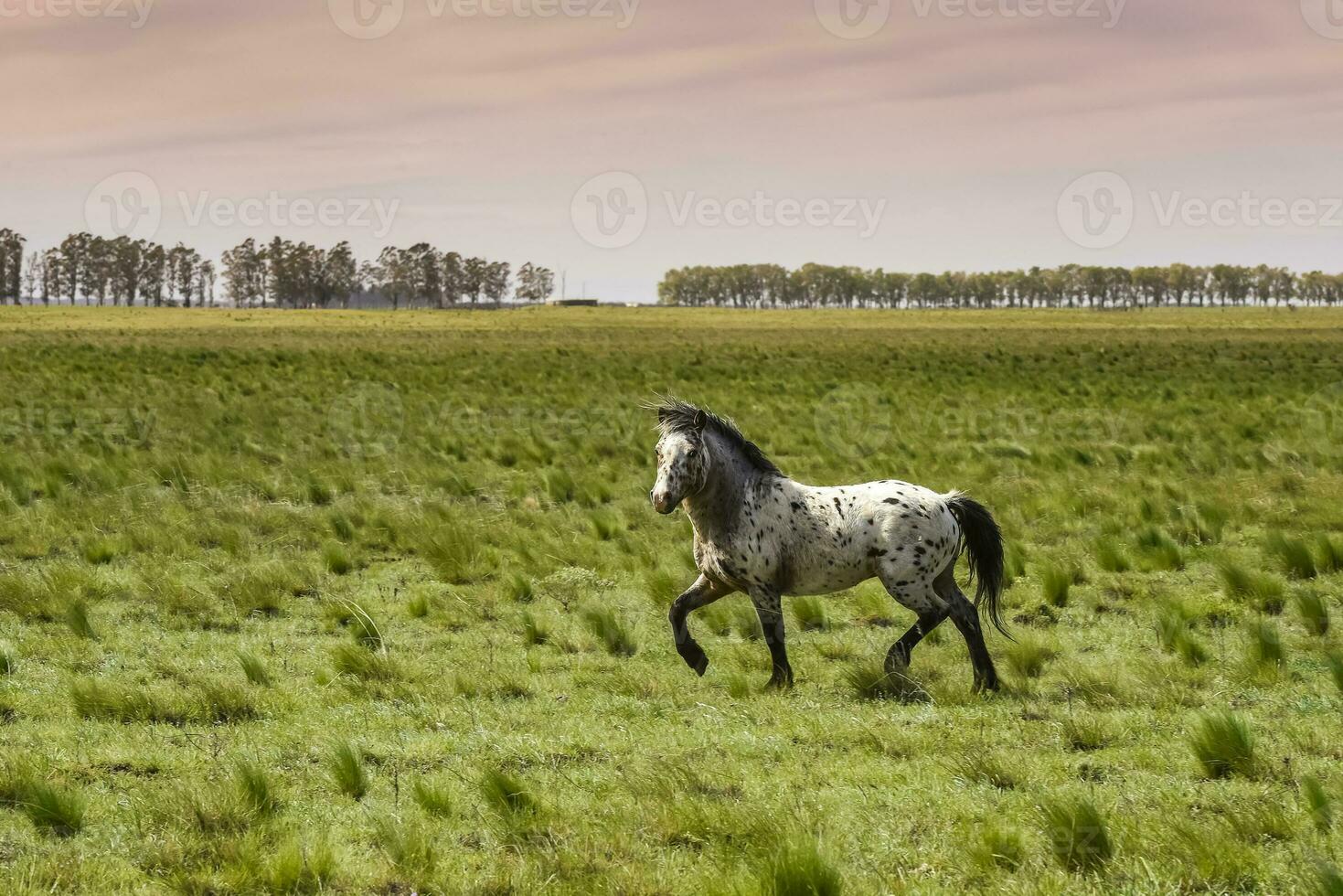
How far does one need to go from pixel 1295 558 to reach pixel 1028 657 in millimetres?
4655

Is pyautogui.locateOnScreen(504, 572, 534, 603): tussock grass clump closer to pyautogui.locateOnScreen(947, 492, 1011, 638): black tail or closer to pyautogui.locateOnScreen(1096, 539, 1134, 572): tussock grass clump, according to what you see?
pyautogui.locateOnScreen(947, 492, 1011, 638): black tail

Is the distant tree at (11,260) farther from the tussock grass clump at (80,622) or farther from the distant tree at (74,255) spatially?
the tussock grass clump at (80,622)

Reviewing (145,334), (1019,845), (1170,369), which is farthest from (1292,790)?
(145,334)

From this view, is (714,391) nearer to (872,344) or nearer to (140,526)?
(140,526)

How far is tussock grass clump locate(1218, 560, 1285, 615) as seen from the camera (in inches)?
385

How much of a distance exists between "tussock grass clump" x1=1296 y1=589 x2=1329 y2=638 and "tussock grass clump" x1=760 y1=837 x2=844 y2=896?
6.06 meters

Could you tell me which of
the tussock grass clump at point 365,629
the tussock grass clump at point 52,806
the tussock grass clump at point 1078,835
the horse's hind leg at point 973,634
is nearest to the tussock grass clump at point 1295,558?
the horse's hind leg at point 973,634

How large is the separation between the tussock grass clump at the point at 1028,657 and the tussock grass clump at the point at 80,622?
677 centimetres

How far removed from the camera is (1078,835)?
16.3ft

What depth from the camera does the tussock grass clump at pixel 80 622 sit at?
9.17 metres

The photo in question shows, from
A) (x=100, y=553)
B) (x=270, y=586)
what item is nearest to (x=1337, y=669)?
(x=270, y=586)

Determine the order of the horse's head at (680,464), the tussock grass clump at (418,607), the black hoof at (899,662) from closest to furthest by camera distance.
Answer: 1. the horse's head at (680,464)
2. the black hoof at (899,662)
3. the tussock grass clump at (418,607)

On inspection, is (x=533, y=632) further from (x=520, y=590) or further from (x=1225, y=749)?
(x=1225, y=749)

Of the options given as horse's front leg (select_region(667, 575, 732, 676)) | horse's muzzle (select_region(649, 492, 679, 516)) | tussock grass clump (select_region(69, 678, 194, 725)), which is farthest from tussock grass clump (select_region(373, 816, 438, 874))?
horse's front leg (select_region(667, 575, 732, 676))
